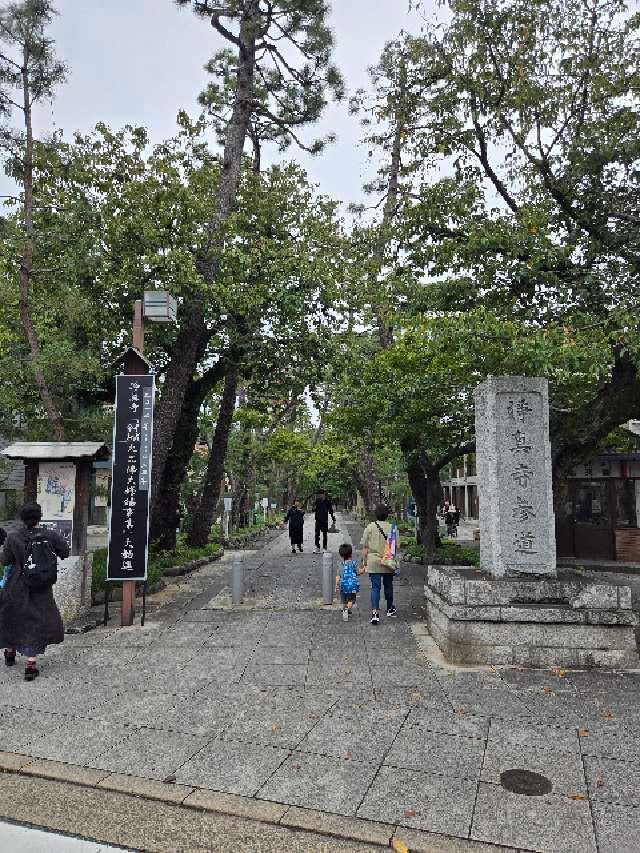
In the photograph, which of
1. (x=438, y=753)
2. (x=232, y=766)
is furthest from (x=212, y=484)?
(x=438, y=753)

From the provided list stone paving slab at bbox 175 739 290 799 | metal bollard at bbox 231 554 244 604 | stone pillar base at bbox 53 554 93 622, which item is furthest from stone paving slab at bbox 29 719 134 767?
metal bollard at bbox 231 554 244 604

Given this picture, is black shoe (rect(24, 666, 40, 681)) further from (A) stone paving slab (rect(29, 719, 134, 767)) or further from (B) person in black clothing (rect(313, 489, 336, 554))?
(B) person in black clothing (rect(313, 489, 336, 554))

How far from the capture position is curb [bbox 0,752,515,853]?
10.9 ft

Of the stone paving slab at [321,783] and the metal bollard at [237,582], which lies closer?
the stone paving slab at [321,783]

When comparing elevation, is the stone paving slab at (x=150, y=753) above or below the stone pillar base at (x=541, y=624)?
below

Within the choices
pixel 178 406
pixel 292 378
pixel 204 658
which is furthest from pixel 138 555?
pixel 292 378

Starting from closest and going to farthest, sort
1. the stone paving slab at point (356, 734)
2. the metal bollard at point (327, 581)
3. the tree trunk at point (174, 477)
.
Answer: the stone paving slab at point (356, 734) → the metal bollard at point (327, 581) → the tree trunk at point (174, 477)

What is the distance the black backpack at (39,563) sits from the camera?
630 cm

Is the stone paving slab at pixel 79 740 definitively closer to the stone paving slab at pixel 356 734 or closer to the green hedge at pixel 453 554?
the stone paving slab at pixel 356 734

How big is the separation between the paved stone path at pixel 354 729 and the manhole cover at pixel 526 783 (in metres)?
0.06

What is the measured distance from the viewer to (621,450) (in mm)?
17562

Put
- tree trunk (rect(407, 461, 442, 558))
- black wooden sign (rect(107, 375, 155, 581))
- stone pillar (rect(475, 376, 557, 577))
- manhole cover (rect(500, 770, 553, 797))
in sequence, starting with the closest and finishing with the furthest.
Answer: manhole cover (rect(500, 770, 553, 797))
stone pillar (rect(475, 376, 557, 577))
black wooden sign (rect(107, 375, 155, 581))
tree trunk (rect(407, 461, 442, 558))

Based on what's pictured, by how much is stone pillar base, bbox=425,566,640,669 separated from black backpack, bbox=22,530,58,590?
4.64 meters

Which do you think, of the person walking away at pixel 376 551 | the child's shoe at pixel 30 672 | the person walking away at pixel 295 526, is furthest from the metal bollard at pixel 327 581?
the person walking away at pixel 295 526
